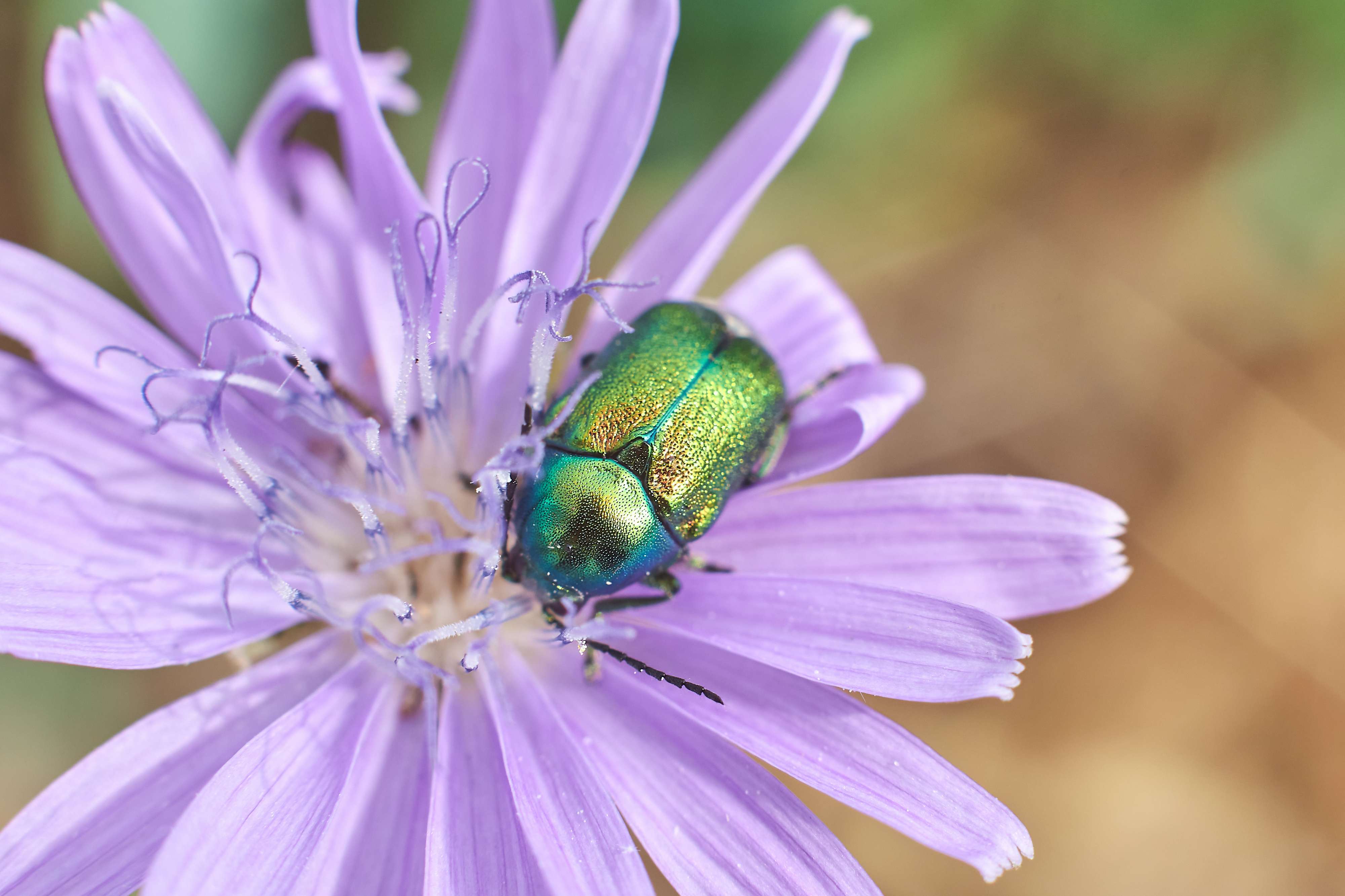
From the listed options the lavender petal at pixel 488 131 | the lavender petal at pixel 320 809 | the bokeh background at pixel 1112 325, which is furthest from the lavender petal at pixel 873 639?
the bokeh background at pixel 1112 325

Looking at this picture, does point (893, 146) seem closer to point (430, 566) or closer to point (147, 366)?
point (430, 566)

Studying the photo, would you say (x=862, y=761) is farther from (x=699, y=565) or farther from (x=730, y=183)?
(x=730, y=183)

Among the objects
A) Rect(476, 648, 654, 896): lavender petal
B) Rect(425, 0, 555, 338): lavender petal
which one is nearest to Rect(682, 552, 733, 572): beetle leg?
Rect(476, 648, 654, 896): lavender petal

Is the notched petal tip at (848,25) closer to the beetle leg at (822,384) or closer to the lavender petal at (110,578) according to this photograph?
the beetle leg at (822,384)

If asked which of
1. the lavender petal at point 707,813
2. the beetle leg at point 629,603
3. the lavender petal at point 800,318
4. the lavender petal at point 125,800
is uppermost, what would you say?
the lavender petal at point 800,318

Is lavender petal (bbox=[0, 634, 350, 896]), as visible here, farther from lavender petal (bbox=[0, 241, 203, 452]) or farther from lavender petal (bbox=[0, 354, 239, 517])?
lavender petal (bbox=[0, 241, 203, 452])

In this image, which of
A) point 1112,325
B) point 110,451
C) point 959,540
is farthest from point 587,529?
point 1112,325
